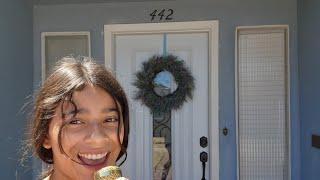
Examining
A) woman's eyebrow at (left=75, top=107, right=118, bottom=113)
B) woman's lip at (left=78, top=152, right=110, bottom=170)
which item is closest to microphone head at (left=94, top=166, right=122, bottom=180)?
woman's lip at (left=78, top=152, right=110, bottom=170)

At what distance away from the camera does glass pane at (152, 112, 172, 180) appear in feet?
15.6

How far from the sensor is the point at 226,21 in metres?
4.59

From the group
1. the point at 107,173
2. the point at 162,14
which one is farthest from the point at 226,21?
the point at 107,173

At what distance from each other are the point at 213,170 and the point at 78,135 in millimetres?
3730

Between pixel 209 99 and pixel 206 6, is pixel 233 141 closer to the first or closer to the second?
pixel 209 99

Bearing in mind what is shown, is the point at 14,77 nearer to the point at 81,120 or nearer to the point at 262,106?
the point at 262,106

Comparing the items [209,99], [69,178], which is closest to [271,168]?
[209,99]

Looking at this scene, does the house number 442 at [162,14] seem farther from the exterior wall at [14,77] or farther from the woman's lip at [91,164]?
the woman's lip at [91,164]

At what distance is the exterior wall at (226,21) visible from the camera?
448 cm
